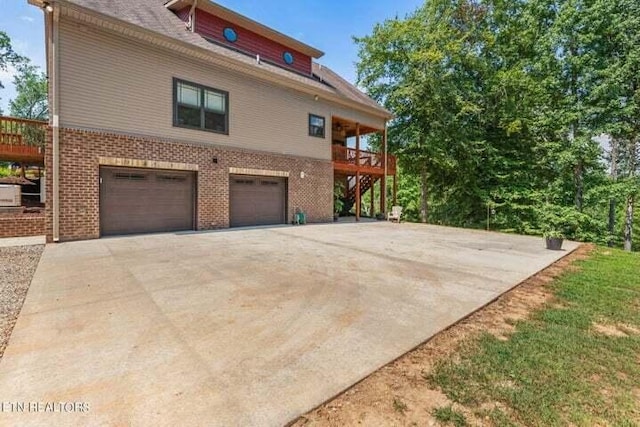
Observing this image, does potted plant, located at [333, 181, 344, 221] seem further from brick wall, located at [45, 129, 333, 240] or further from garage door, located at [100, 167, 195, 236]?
garage door, located at [100, 167, 195, 236]

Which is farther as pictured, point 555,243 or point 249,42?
point 249,42

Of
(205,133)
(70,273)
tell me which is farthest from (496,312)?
(205,133)

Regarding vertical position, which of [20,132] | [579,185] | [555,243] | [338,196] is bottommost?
[555,243]

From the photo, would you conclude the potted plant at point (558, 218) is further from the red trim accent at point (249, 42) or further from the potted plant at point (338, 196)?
the red trim accent at point (249, 42)

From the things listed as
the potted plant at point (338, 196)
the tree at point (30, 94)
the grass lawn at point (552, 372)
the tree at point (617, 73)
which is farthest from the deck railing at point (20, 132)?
the tree at point (30, 94)

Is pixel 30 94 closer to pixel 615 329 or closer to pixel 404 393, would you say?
pixel 404 393

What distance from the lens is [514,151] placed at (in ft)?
61.5

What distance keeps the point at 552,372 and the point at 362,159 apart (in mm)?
A: 15590

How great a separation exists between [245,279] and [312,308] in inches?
62.9

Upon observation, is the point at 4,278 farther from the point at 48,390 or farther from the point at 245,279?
the point at 48,390

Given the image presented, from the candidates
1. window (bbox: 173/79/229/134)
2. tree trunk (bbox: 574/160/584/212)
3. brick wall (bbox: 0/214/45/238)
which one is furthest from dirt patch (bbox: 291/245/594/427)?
tree trunk (bbox: 574/160/584/212)

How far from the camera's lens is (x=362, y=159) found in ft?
57.7

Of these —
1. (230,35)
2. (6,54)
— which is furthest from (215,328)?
(6,54)

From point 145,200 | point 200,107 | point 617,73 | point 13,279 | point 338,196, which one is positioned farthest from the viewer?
point 338,196
